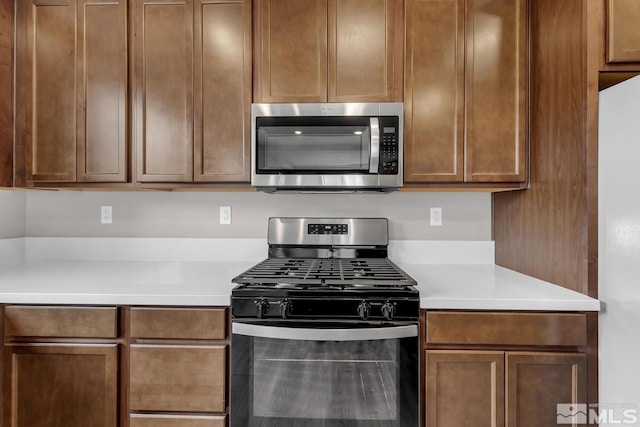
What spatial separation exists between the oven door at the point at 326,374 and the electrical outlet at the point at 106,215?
1.36 m

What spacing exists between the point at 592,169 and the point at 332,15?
1338mm

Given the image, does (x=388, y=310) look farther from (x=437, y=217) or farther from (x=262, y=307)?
(x=437, y=217)

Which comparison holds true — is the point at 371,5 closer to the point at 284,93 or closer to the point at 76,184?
the point at 284,93

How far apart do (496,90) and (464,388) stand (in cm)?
136

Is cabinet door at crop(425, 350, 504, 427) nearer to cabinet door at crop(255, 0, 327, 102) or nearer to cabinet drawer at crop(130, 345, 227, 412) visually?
cabinet drawer at crop(130, 345, 227, 412)

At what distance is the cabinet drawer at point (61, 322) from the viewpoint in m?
1.49

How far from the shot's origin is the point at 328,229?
2189mm

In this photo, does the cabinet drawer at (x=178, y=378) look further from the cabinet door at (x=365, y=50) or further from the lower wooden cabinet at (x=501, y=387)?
the cabinet door at (x=365, y=50)

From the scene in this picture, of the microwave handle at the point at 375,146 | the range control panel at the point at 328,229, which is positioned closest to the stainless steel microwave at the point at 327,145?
the microwave handle at the point at 375,146

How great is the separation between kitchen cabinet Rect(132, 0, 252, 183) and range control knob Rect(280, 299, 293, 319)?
723 mm

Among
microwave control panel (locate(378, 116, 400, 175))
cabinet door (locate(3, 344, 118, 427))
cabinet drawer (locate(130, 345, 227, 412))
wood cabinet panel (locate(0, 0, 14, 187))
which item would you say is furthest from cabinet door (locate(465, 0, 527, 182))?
wood cabinet panel (locate(0, 0, 14, 187))

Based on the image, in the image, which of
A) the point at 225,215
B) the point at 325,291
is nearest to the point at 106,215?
the point at 225,215

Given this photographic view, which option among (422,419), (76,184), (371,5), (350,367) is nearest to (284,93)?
(371,5)

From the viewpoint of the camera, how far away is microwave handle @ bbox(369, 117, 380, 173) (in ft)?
5.96
